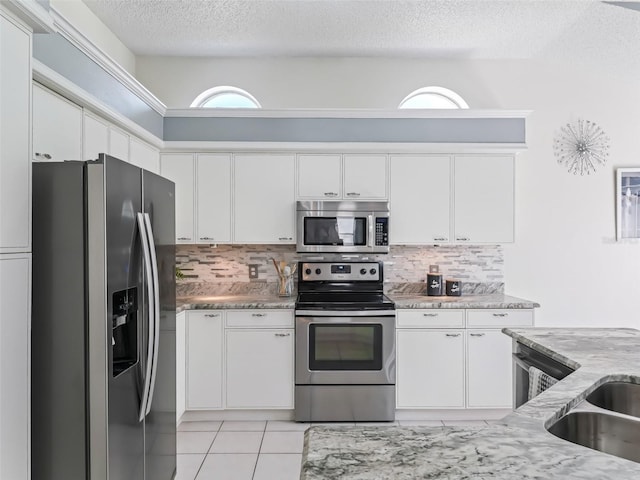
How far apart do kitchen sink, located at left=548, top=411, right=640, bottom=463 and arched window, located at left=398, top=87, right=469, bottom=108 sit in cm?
336

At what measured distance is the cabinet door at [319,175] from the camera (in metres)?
3.87

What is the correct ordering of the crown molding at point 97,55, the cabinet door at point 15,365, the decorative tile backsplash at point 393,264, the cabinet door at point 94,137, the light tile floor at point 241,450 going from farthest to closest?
the decorative tile backsplash at point 393,264 < the light tile floor at point 241,450 < the cabinet door at point 94,137 < the crown molding at point 97,55 < the cabinet door at point 15,365

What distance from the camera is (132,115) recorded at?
3137mm

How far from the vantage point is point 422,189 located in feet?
12.7

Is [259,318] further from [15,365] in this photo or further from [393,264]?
A: [15,365]

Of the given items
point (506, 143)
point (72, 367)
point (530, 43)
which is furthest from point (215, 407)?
point (530, 43)

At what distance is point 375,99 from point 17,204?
326 cm

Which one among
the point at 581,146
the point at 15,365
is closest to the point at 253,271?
the point at 15,365

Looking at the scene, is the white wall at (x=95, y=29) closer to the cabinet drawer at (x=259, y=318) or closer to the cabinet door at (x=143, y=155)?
the cabinet door at (x=143, y=155)

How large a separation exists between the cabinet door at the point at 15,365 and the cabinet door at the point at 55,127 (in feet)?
2.69

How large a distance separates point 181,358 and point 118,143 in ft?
5.30

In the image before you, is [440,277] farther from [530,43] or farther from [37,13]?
[37,13]

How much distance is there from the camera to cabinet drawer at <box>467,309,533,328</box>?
361 cm

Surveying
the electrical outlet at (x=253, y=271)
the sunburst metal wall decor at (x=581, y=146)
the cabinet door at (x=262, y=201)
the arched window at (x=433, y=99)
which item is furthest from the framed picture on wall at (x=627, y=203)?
the electrical outlet at (x=253, y=271)
